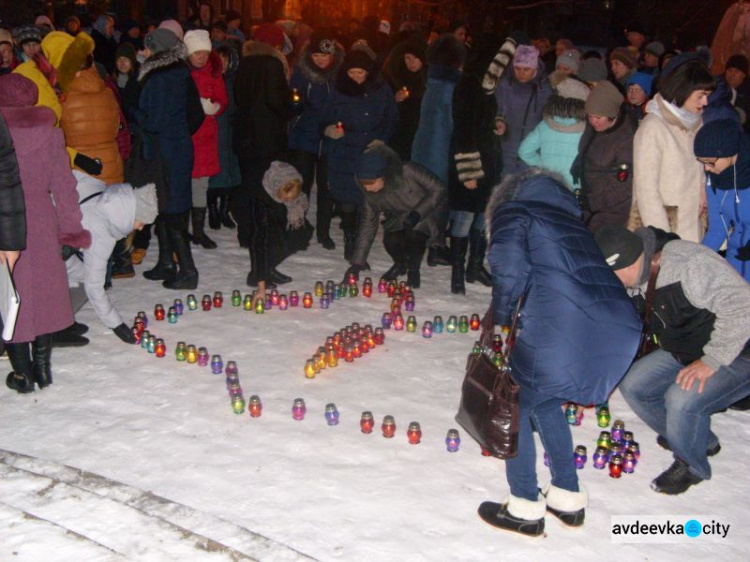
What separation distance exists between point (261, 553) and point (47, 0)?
17.7 meters

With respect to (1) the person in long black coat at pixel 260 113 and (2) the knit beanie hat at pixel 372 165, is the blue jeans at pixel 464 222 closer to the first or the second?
(2) the knit beanie hat at pixel 372 165

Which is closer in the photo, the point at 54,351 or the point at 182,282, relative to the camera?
the point at 54,351

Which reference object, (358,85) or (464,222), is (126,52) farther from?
(464,222)

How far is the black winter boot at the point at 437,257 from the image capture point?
9391 millimetres

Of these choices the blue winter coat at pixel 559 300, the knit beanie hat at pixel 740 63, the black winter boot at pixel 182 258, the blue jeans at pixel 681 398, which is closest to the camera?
the blue winter coat at pixel 559 300

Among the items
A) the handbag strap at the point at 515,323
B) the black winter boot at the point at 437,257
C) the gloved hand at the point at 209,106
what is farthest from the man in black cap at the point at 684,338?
the gloved hand at the point at 209,106

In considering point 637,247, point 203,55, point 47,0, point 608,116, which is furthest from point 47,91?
point 47,0

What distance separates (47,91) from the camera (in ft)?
24.0

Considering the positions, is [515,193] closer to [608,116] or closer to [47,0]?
[608,116]

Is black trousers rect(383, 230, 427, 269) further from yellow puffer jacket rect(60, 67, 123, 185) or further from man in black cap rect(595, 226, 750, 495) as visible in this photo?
man in black cap rect(595, 226, 750, 495)

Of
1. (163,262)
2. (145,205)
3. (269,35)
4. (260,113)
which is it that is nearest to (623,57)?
(269,35)

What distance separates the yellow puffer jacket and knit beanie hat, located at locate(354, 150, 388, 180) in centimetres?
245

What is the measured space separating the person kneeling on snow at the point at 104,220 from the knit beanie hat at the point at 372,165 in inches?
82.6

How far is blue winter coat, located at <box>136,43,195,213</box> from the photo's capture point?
25.3 ft
